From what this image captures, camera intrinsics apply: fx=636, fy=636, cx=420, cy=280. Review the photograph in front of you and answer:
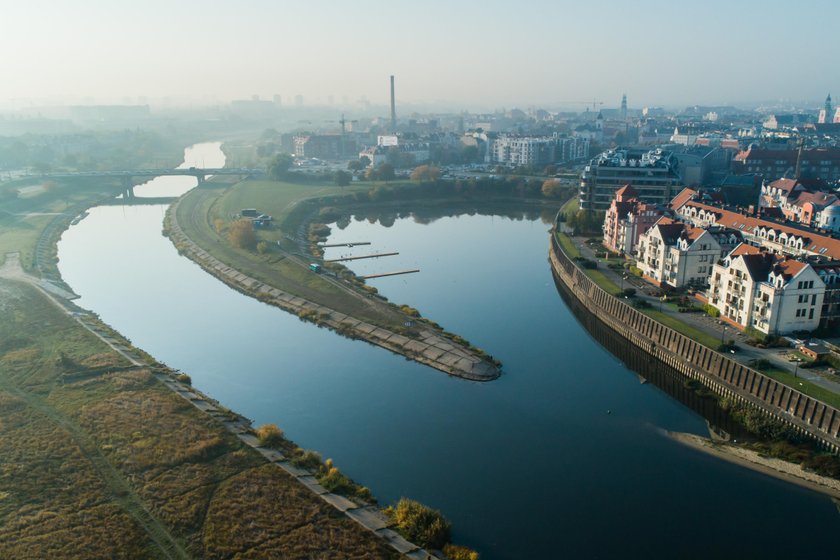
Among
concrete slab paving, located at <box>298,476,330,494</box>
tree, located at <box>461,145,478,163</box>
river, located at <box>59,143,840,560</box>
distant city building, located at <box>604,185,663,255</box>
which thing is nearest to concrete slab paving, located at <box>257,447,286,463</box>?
concrete slab paving, located at <box>298,476,330,494</box>

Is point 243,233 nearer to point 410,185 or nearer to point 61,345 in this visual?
point 61,345

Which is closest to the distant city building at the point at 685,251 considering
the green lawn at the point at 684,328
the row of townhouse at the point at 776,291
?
the row of townhouse at the point at 776,291

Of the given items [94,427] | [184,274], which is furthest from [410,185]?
[94,427]

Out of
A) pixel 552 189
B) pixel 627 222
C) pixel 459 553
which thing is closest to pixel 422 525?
pixel 459 553

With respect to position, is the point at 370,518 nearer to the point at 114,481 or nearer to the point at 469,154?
the point at 114,481

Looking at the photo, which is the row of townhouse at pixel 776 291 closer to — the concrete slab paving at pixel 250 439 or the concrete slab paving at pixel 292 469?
the concrete slab paving at pixel 292 469

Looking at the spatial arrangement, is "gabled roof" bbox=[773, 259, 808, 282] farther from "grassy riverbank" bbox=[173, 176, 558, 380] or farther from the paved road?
"grassy riverbank" bbox=[173, 176, 558, 380]
